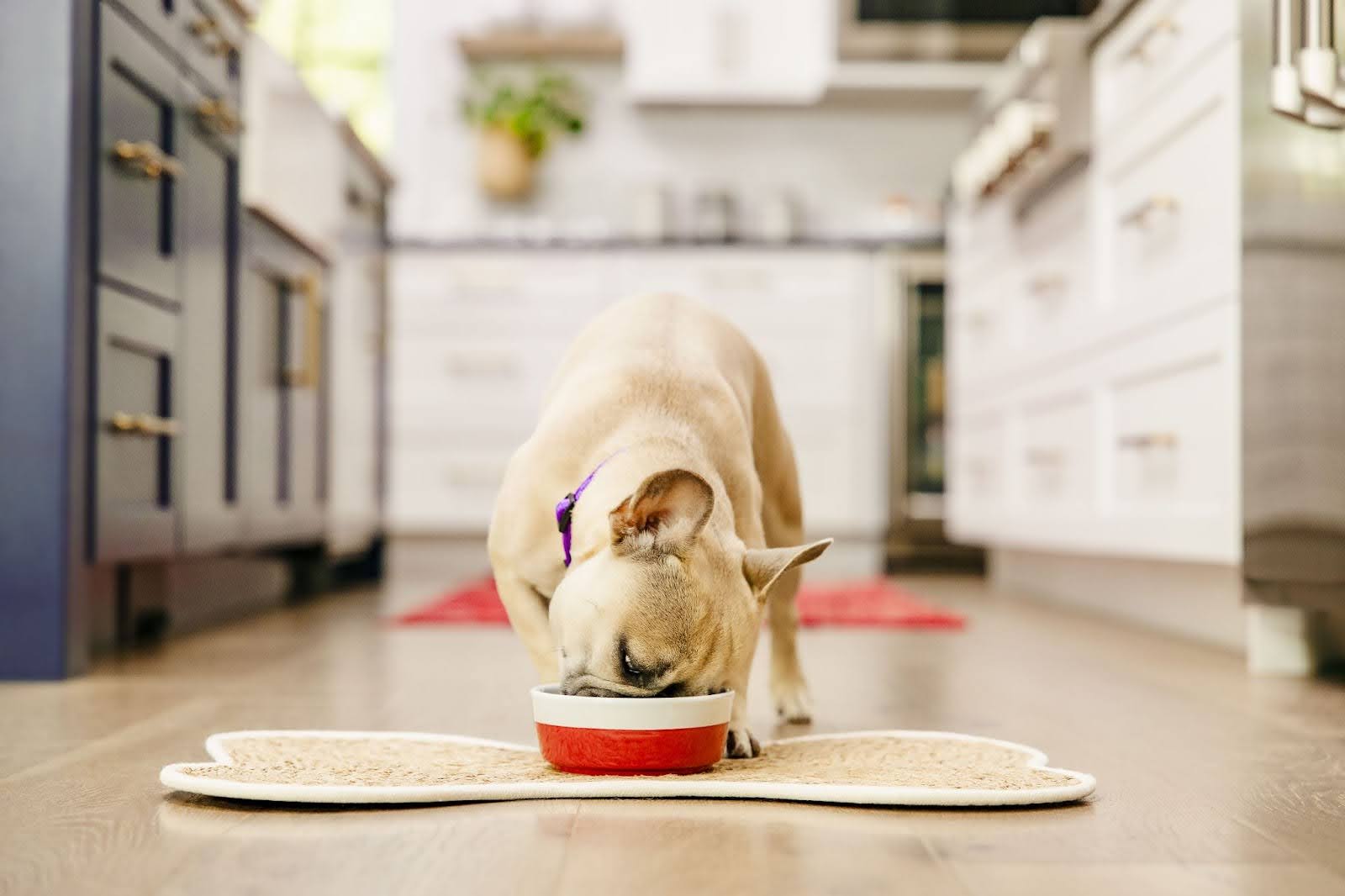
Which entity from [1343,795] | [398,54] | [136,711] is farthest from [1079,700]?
[398,54]

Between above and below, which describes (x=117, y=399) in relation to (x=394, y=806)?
above

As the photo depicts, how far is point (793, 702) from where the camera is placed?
77.0 inches

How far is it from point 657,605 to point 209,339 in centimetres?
183

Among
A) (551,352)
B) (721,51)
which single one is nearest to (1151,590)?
(551,352)

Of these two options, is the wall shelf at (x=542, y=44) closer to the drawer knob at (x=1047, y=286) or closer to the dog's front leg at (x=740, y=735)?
the drawer knob at (x=1047, y=286)

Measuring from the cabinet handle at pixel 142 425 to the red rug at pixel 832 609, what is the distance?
812 mm

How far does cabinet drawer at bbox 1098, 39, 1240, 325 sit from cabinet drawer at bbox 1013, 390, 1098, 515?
0.36 metres

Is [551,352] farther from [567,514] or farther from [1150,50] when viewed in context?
[567,514]

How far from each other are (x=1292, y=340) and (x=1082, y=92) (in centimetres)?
127

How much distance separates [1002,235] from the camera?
4.24m

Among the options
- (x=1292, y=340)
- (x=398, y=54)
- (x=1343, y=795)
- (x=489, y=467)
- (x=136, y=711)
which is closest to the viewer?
(x=1343, y=795)

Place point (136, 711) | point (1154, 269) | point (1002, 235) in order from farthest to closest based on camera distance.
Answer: point (1002, 235)
point (1154, 269)
point (136, 711)

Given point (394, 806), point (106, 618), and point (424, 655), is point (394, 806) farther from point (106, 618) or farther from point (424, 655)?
point (106, 618)

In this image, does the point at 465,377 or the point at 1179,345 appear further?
the point at 465,377
